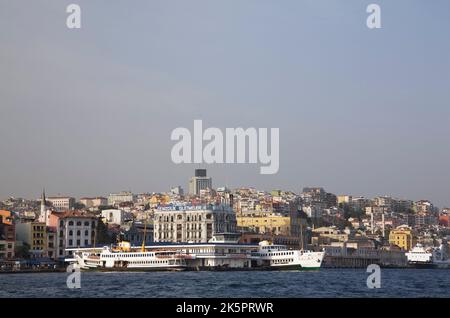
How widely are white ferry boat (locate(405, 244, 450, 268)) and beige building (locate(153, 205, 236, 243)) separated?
12195mm

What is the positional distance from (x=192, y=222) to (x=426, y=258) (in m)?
15.3

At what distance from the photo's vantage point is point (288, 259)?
3688 centimetres

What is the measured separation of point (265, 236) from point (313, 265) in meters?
9.86

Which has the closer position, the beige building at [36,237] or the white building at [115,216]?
the beige building at [36,237]

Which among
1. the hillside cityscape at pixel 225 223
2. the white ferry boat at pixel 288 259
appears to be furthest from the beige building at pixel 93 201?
the white ferry boat at pixel 288 259

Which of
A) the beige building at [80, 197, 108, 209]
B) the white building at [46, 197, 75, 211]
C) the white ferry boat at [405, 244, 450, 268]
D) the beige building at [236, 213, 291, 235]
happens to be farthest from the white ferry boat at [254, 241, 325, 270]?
the beige building at [80, 197, 108, 209]

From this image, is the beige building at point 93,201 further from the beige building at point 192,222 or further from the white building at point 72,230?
the white building at point 72,230

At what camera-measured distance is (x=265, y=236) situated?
A: 46125 millimetres

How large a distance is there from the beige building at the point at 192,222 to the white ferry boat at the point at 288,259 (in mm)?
5147

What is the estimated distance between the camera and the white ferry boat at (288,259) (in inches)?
1431

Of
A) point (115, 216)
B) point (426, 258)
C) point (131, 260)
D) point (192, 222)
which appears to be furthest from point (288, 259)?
point (115, 216)

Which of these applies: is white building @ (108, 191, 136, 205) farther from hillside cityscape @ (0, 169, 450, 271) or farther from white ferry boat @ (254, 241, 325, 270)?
white ferry boat @ (254, 241, 325, 270)
